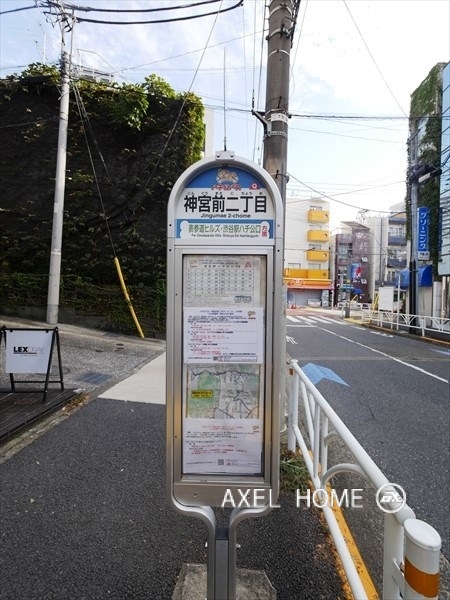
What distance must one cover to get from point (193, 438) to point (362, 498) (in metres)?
2.21

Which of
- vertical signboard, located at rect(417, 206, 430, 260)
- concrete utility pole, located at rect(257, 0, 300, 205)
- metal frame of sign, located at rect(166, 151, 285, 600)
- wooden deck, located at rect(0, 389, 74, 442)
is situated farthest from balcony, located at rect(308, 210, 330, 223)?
metal frame of sign, located at rect(166, 151, 285, 600)

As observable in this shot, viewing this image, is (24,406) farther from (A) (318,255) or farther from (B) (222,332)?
(A) (318,255)

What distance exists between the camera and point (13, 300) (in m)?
11.4

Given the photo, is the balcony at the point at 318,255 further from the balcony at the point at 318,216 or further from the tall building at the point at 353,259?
the balcony at the point at 318,216

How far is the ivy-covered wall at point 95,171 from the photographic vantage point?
40.3 feet

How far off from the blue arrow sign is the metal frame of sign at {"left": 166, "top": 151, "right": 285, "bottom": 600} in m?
5.46

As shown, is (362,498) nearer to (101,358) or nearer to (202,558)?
(202,558)

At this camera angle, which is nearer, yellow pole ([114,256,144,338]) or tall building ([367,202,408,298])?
yellow pole ([114,256,144,338])

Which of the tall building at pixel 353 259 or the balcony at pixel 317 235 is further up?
the balcony at pixel 317 235

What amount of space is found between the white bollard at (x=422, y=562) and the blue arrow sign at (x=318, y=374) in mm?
5829

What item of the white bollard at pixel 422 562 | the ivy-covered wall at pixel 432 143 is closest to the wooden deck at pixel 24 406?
the white bollard at pixel 422 562

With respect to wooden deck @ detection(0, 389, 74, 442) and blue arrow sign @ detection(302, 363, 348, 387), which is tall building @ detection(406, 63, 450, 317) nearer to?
blue arrow sign @ detection(302, 363, 348, 387)

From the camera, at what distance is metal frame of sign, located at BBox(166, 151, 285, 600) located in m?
1.76

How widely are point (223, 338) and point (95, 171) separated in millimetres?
12927
